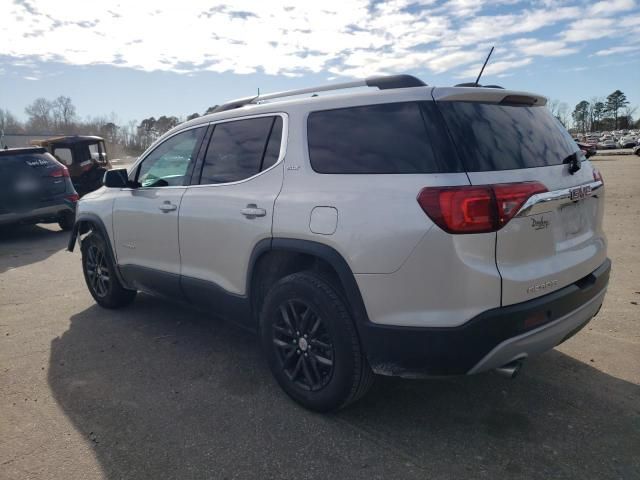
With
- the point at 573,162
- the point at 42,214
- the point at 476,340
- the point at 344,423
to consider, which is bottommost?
the point at 344,423

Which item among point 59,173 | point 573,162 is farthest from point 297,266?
point 59,173

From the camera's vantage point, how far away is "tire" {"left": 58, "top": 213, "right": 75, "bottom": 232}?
9.99m

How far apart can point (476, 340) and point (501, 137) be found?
104 cm

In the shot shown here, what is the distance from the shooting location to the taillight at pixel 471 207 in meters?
2.34

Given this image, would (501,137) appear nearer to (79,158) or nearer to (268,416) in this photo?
(268,416)

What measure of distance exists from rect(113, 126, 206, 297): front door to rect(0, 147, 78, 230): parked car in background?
567 centimetres

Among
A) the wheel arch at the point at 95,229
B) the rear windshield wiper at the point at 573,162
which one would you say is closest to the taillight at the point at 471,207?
the rear windshield wiper at the point at 573,162

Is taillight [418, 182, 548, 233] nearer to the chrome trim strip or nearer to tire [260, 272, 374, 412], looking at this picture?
the chrome trim strip

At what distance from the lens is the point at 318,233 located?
9.17ft

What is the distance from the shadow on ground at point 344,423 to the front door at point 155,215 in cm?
73

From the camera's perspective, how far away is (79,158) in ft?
48.8

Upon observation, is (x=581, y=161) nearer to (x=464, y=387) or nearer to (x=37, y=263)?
(x=464, y=387)

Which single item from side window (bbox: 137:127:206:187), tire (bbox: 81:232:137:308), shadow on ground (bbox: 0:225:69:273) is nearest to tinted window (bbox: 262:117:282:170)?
side window (bbox: 137:127:206:187)

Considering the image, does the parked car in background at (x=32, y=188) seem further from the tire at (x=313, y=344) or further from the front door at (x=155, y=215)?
the tire at (x=313, y=344)
